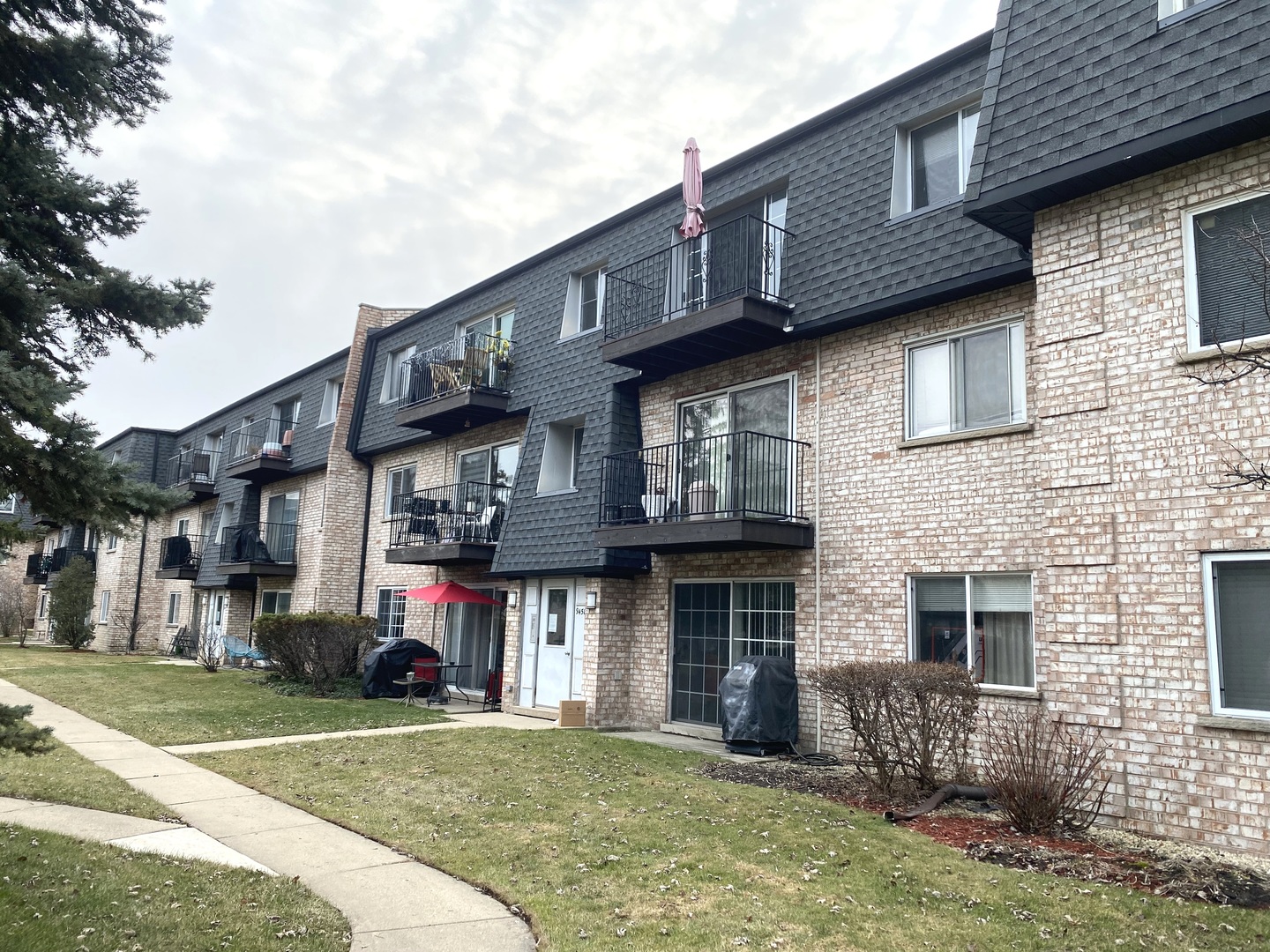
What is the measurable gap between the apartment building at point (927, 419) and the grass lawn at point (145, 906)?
6.26 m

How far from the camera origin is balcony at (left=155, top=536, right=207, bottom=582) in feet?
98.9

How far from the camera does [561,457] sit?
16.2 meters

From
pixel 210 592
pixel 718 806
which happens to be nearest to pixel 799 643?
pixel 718 806

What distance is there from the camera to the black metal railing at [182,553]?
99.1ft

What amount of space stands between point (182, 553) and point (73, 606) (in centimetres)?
515

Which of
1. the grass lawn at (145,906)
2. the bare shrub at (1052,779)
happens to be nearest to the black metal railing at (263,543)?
the grass lawn at (145,906)

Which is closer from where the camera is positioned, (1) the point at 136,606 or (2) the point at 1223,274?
(2) the point at 1223,274

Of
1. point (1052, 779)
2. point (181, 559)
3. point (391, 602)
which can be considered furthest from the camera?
point (181, 559)

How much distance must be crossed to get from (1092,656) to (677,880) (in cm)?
417

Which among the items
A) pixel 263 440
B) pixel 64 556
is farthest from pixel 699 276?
pixel 64 556

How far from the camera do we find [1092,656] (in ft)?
25.0

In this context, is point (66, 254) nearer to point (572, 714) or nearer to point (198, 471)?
point (572, 714)

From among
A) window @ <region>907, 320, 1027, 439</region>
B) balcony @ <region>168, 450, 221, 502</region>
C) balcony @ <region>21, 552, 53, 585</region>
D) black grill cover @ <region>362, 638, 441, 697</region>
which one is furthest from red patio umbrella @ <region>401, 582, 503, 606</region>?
balcony @ <region>21, 552, 53, 585</region>

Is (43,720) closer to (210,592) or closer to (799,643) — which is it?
(799,643)
